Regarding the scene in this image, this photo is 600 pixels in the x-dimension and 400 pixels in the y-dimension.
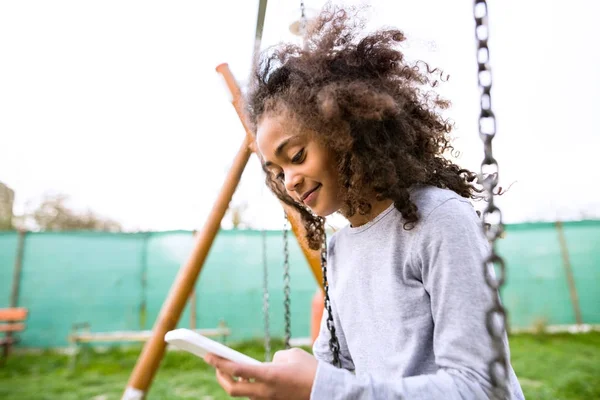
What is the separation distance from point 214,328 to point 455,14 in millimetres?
4363

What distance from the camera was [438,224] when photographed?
0.82 m

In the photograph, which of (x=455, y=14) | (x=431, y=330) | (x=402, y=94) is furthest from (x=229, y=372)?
(x=455, y=14)

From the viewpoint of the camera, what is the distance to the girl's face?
40.0 inches

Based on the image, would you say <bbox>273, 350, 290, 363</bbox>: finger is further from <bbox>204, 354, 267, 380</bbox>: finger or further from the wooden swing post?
the wooden swing post

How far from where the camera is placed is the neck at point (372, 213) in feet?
3.45

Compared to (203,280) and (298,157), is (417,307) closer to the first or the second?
(298,157)

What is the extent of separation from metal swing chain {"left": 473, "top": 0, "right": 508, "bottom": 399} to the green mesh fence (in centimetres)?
486

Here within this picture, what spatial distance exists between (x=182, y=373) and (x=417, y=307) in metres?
3.83

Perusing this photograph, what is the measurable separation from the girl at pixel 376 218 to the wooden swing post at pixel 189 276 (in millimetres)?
762

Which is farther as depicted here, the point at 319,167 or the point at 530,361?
the point at 530,361

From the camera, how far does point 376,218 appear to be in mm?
1048

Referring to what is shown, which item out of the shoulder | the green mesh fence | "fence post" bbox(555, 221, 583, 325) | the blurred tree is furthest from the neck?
the blurred tree

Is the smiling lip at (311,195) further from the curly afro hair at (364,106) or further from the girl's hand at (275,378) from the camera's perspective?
the girl's hand at (275,378)

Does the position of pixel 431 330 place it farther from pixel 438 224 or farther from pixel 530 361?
pixel 530 361
